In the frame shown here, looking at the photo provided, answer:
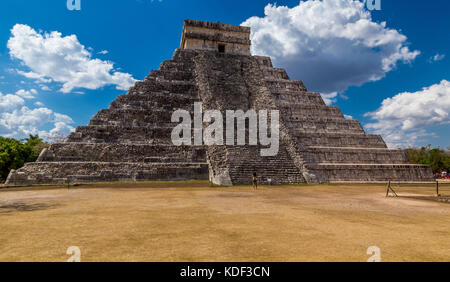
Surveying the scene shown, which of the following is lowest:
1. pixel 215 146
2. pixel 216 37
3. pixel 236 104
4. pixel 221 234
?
pixel 221 234

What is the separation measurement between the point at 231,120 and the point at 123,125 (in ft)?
24.9

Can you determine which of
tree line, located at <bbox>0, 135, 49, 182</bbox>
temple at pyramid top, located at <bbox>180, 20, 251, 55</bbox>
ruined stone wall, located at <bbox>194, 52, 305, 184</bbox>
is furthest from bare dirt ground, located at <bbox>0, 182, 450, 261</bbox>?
temple at pyramid top, located at <bbox>180, 20, 251, 55</bbox>

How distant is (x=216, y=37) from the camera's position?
29500mm

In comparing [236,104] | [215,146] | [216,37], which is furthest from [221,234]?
[216,37]

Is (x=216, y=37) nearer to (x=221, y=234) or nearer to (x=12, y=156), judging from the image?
(x=12, y=156)

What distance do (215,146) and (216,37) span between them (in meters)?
16.8

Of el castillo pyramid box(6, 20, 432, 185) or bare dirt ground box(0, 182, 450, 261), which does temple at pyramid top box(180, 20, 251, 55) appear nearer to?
el castillo pyramid box(6, 20, 432, 185)

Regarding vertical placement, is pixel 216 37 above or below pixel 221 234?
above

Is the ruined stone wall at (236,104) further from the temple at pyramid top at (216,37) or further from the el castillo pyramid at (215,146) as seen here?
the temple at pyramid top at (216,37)

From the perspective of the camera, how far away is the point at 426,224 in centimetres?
551

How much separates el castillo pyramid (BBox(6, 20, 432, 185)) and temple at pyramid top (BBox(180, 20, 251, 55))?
6.21ft

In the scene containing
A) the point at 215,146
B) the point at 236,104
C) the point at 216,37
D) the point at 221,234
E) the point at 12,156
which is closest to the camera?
the point at 221,234

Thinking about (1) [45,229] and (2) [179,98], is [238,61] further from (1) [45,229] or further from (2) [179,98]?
(1) [45,229]

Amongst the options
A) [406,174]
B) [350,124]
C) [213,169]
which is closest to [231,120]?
[213,169]
